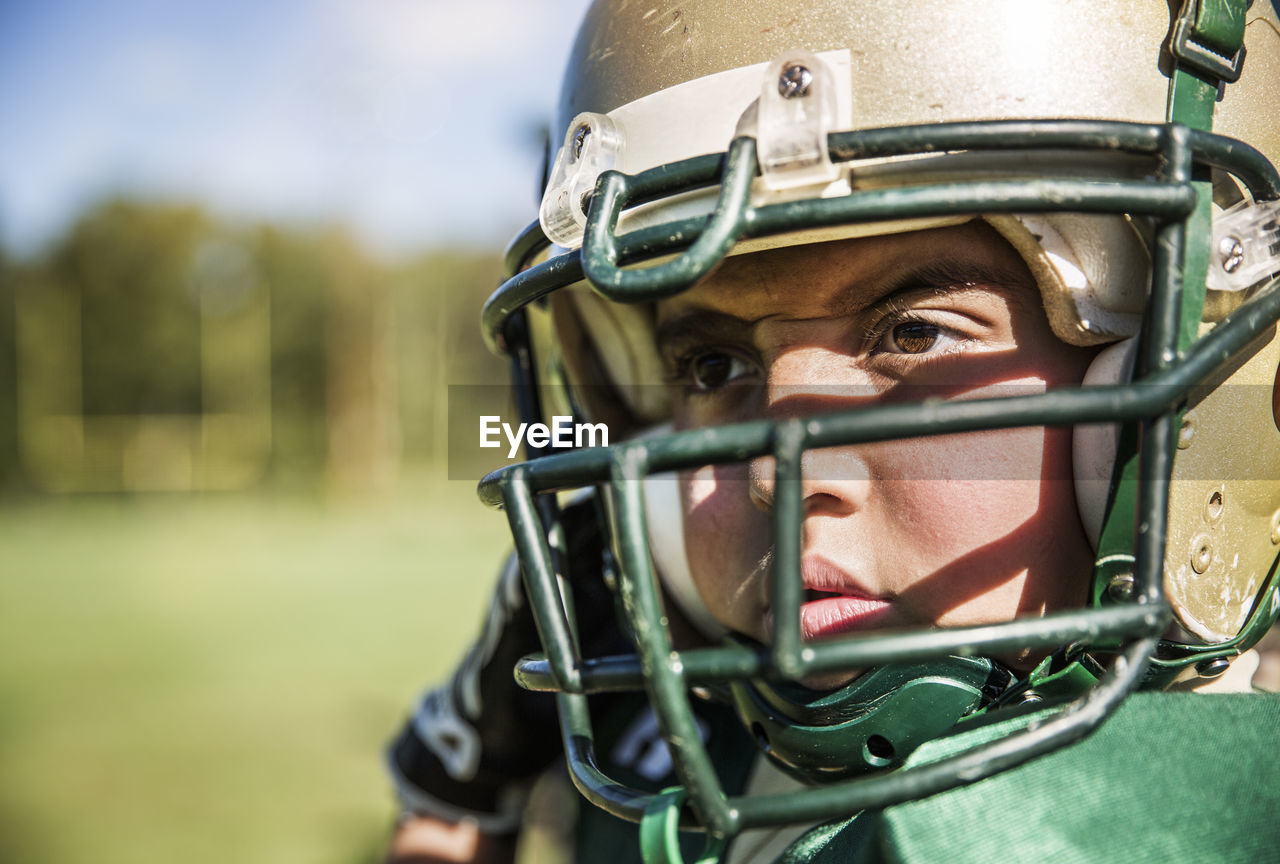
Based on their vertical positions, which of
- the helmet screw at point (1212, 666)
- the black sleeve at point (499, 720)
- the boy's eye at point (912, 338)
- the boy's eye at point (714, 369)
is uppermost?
the boy's eye at point (912, 338)

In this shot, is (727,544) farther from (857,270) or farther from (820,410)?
(857,270)

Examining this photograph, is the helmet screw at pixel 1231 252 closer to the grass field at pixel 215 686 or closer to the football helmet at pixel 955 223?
the football helmet at pixel 955 223

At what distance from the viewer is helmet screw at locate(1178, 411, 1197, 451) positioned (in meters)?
0.74

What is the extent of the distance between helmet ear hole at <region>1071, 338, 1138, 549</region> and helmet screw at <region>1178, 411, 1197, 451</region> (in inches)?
1.8

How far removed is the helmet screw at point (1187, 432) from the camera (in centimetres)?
74

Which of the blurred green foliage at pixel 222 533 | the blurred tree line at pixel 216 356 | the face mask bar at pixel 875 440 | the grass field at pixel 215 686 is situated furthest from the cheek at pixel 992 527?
the blurred tree line at pixel 216 356

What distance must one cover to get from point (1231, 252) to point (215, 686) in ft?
13.0

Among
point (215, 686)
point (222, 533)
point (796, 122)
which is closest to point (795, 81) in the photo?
point (796, 122)

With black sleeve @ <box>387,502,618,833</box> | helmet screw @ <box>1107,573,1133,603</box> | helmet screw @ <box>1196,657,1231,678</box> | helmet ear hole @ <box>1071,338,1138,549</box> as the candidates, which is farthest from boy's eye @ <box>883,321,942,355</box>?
black sleeve @ <box>387,502,618,833</box>

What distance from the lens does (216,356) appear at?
13.0 m

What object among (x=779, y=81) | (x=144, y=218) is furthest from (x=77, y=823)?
(x=144, y=218)

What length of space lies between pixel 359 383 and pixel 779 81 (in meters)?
13.0

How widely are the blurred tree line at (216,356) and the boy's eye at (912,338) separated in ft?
33.6

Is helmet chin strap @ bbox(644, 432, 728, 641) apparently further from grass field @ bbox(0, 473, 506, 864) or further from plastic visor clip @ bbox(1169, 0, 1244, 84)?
grass field @ bbox(0, 473, 506, 864)
